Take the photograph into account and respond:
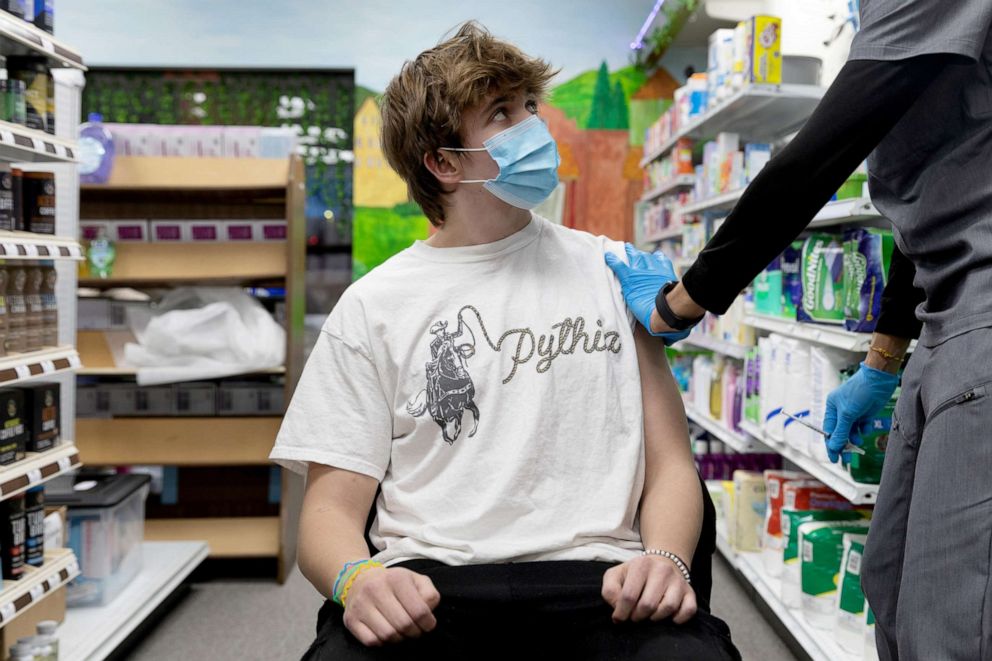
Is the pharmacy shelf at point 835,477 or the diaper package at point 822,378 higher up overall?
the diaper package at point 822,378

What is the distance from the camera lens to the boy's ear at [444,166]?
5.32 ft

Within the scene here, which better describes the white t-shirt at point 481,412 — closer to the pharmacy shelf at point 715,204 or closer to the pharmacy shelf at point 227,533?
the pharmacy shelf at point 715,204

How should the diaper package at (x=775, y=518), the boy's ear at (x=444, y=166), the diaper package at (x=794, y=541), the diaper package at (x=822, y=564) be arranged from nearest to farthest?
the boy's ear at (x=444, y=166)
the diaper package at (x=822, y=564)
the diaper package at (x=794, y=541)
the diaper package at (x=775, y=518)

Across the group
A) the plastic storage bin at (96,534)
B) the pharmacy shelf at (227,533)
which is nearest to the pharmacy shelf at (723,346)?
the pharmacy shelf at (227,533)

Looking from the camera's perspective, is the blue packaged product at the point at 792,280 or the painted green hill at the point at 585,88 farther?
the painted green hill at the point at 585,88

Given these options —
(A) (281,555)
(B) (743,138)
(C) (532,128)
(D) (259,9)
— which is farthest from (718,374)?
(D) (259,9)

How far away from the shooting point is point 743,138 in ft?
15.5

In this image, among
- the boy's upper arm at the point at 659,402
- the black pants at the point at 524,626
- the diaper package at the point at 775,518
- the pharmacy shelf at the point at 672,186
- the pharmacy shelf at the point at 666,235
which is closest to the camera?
the black pants at the point at 524,626

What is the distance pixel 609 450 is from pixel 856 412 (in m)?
0.53

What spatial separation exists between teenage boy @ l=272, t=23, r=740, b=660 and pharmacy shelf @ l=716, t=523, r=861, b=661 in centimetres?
144

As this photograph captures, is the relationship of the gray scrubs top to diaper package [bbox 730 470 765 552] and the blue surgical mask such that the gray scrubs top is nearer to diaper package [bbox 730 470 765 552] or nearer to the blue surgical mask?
the blue surgical mask

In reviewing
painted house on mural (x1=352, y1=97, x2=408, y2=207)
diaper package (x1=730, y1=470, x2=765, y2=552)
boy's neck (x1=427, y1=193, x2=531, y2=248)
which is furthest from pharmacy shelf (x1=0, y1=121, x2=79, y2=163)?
painted house on mural (x1=352, y1=97, x2=408, y2=207)

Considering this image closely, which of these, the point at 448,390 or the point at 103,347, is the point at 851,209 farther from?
the point at 103,347

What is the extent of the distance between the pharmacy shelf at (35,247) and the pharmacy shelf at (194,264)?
1.45 m
